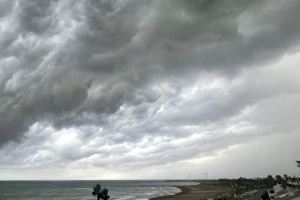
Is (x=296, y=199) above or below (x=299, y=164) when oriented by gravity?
below

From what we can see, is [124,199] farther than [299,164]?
No

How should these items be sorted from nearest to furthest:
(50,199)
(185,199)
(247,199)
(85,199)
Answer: (247,199)
(185,199)
(85,199)
(50,199)

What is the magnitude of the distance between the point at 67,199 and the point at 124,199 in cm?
2559

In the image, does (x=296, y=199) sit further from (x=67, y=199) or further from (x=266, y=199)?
(x=67, y=199)

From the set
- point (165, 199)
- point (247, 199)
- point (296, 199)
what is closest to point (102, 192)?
point (296, 199)

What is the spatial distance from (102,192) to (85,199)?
91.2 meters

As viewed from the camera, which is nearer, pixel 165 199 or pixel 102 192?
pixel 102 192

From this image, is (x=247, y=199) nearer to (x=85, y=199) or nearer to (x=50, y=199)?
(x=85, y=199)

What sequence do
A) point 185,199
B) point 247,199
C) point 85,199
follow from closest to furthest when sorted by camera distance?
point 247,199 < point 185,199 < point 85,199

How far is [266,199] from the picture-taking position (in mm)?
89750

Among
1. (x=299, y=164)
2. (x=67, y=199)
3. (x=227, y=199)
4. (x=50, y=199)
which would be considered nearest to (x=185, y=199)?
(x=227, y=199)

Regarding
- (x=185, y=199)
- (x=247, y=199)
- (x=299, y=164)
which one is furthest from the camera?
(x=299, y=164)

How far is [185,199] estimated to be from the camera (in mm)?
147125

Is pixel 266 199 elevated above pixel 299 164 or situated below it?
below
